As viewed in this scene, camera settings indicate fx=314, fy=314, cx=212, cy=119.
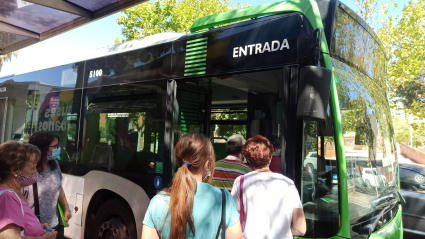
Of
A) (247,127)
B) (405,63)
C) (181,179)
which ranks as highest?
(405,63)

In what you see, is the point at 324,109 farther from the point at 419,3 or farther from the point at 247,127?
the point at 419,3

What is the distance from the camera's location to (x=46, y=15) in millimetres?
3750

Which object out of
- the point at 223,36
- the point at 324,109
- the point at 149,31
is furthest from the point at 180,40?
the point at 149,31

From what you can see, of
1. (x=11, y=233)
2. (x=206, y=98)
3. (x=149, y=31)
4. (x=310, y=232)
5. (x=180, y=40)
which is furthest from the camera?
(x=149, y=31)

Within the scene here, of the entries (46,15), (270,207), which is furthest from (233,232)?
(46,15)

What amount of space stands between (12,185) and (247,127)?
475cm

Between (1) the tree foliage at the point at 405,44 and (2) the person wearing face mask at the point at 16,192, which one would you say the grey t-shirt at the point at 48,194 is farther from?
(1) the tree foliage at the point at 405,44

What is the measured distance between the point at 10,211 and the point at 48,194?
1.18m

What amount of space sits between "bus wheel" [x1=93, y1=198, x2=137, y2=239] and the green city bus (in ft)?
0.06

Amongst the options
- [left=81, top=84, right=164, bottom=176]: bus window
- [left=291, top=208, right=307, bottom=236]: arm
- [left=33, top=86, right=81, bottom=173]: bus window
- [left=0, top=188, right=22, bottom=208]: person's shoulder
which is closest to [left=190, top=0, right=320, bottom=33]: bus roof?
[left=81, top=84, right=164, bottom=176]: bus window

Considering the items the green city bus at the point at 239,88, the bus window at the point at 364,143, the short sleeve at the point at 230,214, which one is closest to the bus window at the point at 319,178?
the green city bus at the point at 239,88

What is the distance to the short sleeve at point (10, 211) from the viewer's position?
1879 mm

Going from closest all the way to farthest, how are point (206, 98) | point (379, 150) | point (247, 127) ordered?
point (379, 150) → point (206, 98) → point (247, 127)

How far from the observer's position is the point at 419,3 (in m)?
10.4
